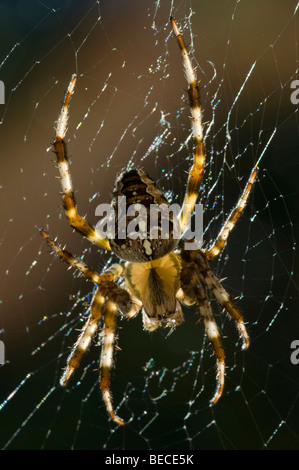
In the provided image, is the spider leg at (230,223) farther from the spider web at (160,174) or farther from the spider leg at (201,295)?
the spider web at (160,174)

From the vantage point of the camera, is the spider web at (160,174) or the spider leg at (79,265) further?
the spider web at (160,174)

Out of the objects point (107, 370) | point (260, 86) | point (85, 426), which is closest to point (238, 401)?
point (85, 426)

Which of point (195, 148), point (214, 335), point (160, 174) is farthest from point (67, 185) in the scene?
point (160, 174)

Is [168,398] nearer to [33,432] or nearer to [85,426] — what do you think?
[85,426]

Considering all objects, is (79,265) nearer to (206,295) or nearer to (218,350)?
(206,295)

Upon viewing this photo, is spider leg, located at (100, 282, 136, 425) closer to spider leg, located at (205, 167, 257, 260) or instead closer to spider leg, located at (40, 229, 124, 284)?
spider leg, located at (40, 229, 124, 284)

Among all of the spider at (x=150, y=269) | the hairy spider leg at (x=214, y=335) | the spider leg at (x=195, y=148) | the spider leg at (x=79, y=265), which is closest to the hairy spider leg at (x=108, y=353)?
the spider at (x=150, y=269)
